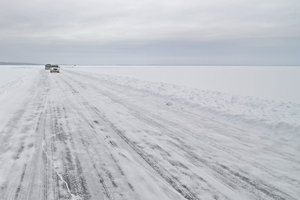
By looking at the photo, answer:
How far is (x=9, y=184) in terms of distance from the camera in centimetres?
291

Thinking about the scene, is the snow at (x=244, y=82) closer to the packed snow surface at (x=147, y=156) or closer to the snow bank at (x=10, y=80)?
the packed snow surface at (x=147, y=156)

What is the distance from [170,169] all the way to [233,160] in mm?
1322

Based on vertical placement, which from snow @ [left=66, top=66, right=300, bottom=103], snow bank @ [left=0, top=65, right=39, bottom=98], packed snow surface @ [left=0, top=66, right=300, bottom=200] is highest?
snow @ [left=66, top=66, right=300, bottom=103]

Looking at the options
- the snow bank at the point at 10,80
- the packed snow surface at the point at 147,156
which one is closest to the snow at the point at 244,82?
the packed snow surface at the point at 147,156

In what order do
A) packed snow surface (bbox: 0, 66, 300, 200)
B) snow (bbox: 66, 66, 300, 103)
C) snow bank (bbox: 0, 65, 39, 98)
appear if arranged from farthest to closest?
snow (bbox: 66, 66, 300, 103) → snow bank (bbox: 0, 65, 39, 98) → packed snow surface (bbox: 0, 66, 300, 200)

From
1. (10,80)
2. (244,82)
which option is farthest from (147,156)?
(10,80)

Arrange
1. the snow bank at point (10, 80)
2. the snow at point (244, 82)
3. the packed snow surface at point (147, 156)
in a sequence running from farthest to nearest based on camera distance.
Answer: the snow at point (244, 82) → the snow bank at point (10, 80) → the packed snow surface at point (147, 156)

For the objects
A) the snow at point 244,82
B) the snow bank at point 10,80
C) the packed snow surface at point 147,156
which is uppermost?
the snow at point 244,82

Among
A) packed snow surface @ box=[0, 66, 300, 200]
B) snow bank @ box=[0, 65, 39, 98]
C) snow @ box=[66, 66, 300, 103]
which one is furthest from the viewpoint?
snow @ box=[66, 66, 300, 103]

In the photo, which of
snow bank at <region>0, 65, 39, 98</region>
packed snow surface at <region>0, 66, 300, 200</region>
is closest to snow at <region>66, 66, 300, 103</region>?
packed snow surface at <region>0, 66, 300, 200</region>

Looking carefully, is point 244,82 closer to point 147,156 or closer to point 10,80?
point 147,156

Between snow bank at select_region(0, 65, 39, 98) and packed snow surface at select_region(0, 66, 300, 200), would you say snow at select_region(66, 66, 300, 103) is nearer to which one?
packed snow surface at select_region(0, 66, 300, 200)

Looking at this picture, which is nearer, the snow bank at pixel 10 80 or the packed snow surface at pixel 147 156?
the packed snow surface at pixel 147 156

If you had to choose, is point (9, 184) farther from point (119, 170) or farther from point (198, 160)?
point (198, 160)
